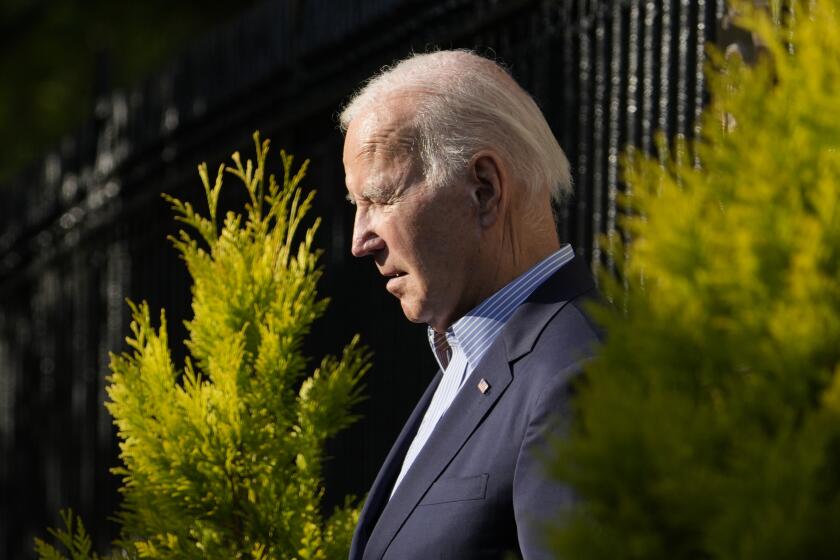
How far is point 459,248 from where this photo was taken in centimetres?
286

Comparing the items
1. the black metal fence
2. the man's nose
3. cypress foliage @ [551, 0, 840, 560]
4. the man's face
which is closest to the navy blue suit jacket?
the man's face

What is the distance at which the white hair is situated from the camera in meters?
2.86

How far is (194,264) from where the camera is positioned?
3389 millimetres

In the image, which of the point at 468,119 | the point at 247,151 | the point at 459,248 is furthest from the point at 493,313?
the point at 247,151

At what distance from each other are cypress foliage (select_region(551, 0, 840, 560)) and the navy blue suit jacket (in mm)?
650

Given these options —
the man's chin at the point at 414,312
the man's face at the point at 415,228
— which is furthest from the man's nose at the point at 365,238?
the man's chin at the point at 414,312

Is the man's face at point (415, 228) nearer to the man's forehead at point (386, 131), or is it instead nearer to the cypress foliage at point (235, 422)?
the man's forehead at point (386, 131)

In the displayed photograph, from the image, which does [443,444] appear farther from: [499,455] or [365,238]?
[365,238]

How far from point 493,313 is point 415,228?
0.24 metres

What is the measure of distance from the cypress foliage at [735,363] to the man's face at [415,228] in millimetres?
1195

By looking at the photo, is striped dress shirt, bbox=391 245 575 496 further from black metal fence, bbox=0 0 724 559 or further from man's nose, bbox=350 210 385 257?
black metal fence, bbox=0 0 724 559

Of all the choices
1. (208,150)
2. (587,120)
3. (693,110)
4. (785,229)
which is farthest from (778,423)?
(208,150)

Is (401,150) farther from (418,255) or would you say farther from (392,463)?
(392,463)

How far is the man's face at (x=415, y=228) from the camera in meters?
Answer: 2.86
